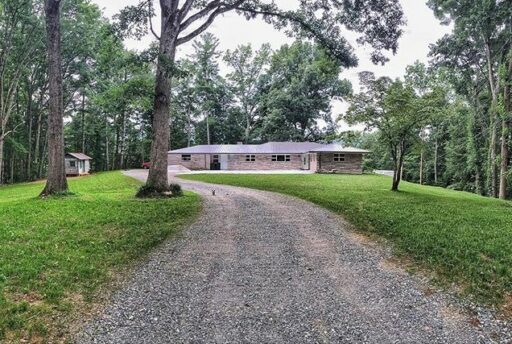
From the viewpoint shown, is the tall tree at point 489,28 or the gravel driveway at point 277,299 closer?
the gravel driveway at point 277,299

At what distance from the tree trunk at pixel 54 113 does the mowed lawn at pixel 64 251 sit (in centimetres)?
143

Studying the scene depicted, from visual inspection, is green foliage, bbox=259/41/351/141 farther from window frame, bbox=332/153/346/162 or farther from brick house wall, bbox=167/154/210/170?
window frame, bbox=332/153/346/162

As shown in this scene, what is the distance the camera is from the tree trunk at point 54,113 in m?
13.3

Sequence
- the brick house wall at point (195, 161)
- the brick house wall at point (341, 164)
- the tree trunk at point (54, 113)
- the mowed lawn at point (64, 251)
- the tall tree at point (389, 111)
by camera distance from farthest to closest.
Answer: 1. the brick house wall at point (195, 161)
2. the brick house wall at point (341, 164)
3. the tall tree at point (389, 111)
4. the tree trunk at point (54, 113)
5. the mowed lawn at point (64, 251)

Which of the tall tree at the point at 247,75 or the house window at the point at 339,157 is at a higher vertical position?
the tall tree at the point at 247,75

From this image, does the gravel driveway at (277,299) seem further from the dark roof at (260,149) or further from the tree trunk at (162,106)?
the dark roof at (260,149)

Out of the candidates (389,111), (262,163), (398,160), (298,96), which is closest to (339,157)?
(262,163)

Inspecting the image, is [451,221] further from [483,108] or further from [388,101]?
[483,108]

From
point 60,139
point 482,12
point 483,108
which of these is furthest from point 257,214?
point 483,108

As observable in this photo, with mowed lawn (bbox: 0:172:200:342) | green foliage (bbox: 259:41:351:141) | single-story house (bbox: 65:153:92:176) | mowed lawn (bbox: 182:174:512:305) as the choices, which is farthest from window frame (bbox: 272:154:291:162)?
mowed lawn (bbox: 0:172:200:342)

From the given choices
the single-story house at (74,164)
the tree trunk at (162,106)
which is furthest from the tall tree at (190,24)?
the single-story house at (74,164)

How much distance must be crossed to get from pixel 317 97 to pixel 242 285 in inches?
1695

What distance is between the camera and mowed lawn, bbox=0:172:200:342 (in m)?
4.26

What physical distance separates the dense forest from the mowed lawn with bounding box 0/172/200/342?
15.5ft
